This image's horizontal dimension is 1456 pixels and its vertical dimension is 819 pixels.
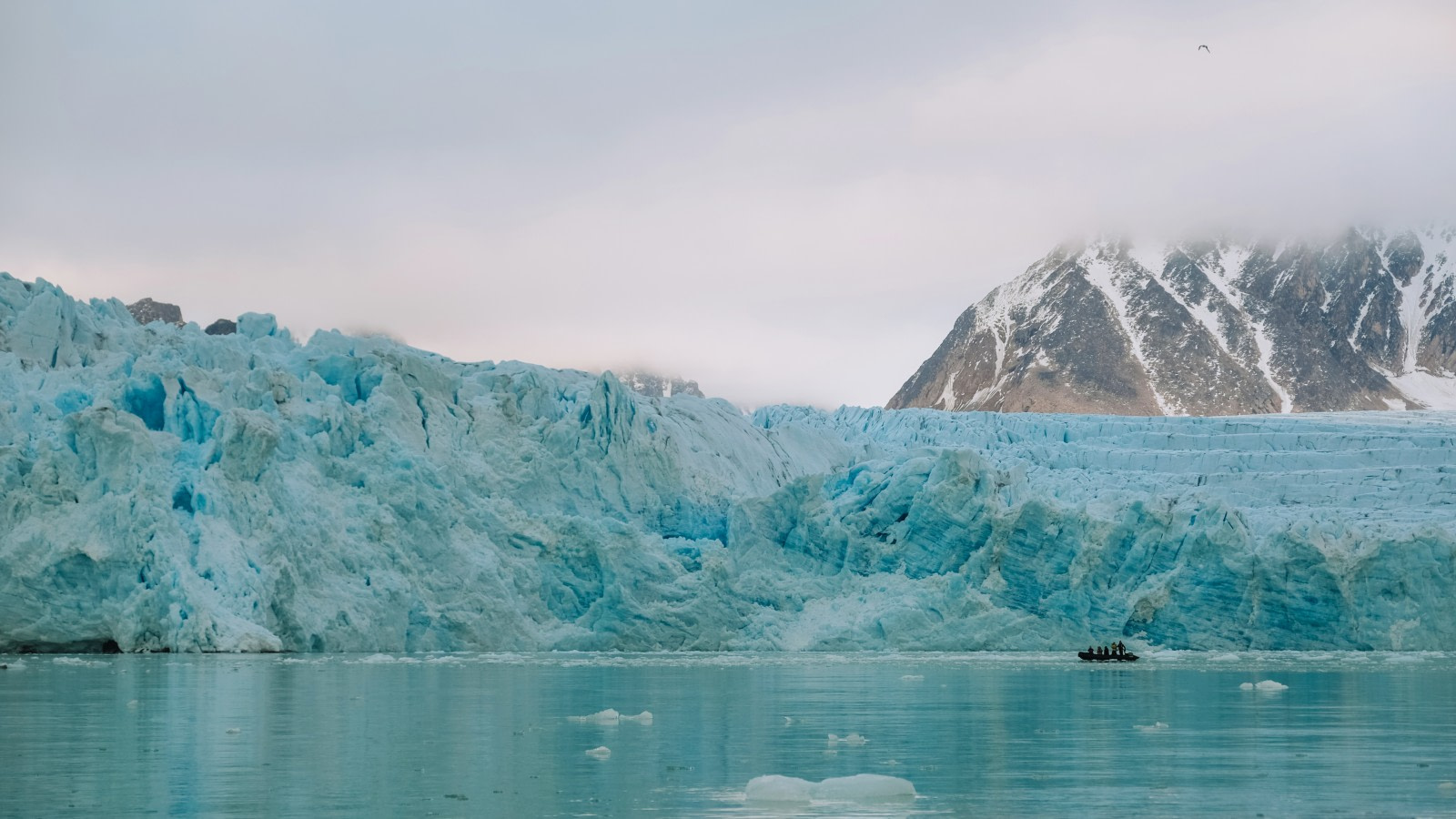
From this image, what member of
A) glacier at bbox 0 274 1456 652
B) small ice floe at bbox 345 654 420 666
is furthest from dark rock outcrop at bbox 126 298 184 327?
small ice floe at bbox 345 654 420 666

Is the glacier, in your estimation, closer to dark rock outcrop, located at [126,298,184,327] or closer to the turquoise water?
the turquoise water

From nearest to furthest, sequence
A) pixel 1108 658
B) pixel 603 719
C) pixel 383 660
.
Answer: pixel 603 719, pixel 383 660, pixel 1108 658

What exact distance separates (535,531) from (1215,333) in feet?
231

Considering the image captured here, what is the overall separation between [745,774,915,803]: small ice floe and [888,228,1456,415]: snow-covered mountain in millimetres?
72094

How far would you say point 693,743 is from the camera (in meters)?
10.8

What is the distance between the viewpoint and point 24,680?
17297 millimetres

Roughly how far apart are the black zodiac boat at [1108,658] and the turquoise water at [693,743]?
4642 millimetres

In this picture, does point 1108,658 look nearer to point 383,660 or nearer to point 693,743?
point 383,660

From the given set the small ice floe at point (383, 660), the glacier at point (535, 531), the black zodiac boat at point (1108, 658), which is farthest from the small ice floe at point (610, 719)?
the black zodiac boat at point (1108, 658)

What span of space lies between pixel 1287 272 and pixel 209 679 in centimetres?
8375

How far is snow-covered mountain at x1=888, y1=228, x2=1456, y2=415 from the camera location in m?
80.5

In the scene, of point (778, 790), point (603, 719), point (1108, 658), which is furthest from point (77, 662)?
point (778, 790)

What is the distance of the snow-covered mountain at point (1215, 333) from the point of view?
80500mm

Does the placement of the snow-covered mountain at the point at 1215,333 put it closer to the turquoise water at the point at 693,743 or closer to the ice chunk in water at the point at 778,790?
the turquoise water at the point at 693,743
